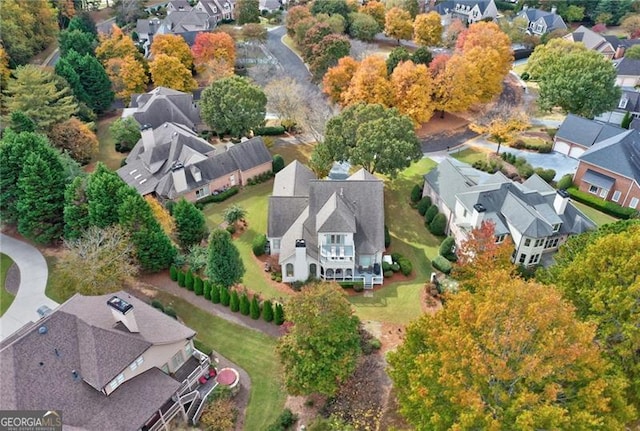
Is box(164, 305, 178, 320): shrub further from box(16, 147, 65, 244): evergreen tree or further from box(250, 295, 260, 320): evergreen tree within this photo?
box(16, 147, 65, 244): evergreen tree

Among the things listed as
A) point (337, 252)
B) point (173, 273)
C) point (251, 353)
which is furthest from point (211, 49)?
point (251, 353)

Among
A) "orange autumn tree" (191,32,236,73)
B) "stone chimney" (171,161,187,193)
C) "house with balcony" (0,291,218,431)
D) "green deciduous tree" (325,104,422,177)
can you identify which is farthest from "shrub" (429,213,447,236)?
"orange autumn tree" (191,32,236,73)

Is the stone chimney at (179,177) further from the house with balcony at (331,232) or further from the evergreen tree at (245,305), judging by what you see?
the evergreen tree at (245,305)

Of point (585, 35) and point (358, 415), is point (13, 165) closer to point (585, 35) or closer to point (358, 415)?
point (358, 415)

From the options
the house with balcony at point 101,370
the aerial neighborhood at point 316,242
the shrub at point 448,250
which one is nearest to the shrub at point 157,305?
the aerial neighborhood at point 316,242

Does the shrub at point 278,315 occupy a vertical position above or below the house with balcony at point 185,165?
below

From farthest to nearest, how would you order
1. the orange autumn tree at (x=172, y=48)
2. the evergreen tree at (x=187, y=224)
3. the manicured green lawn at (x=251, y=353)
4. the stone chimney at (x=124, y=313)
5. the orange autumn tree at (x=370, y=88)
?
the orange autumn tree at (x=172, y=48) → the orange autumn tree at (x=370, y=88) → the evergreen tree at (x=187, y=224) → the manicured green lawn at (x=251, y=353) → the stone chimney at (x=124, y=313)
